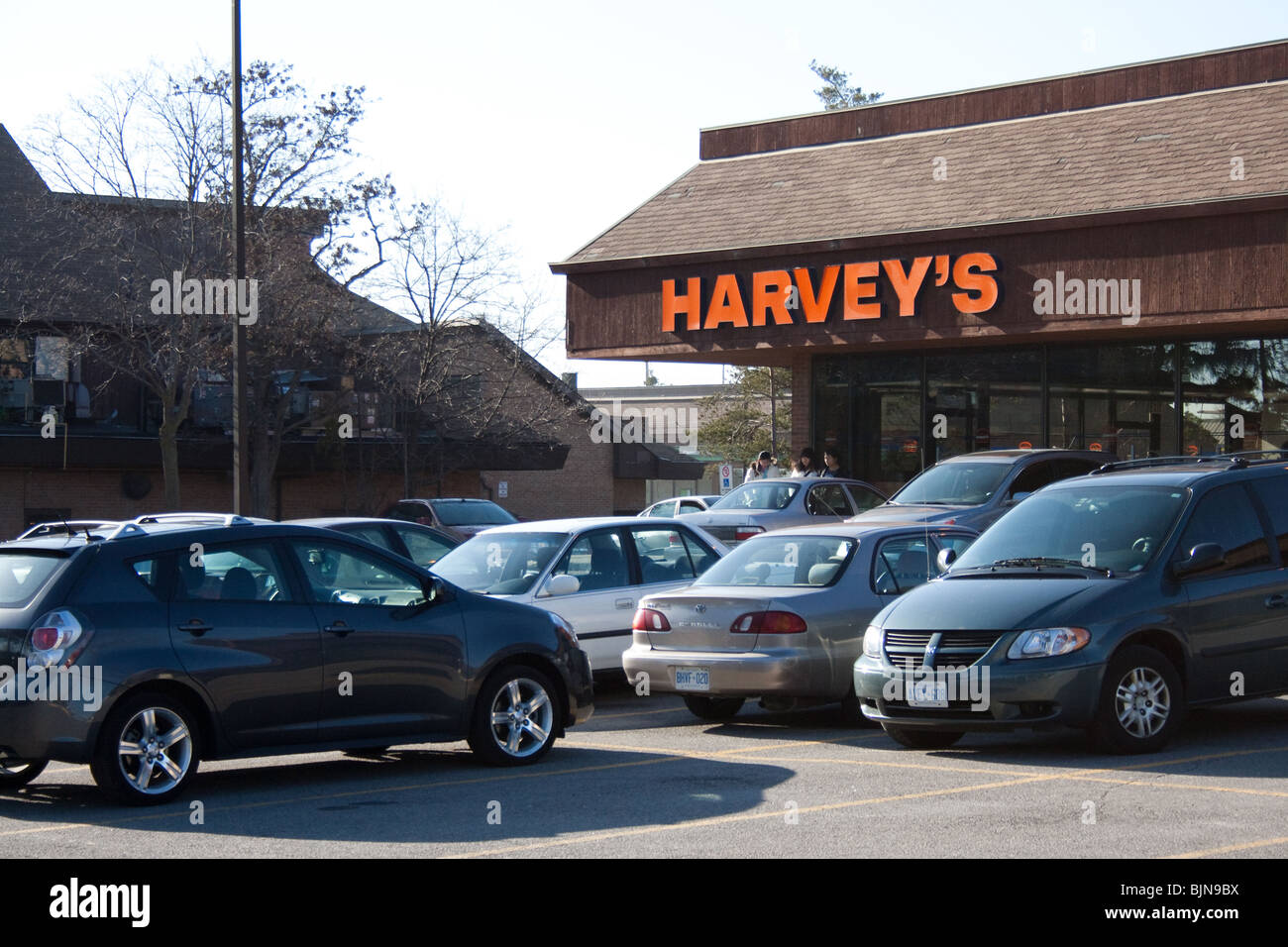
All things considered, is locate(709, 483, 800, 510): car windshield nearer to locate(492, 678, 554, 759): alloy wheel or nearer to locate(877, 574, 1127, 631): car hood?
locate(877, 574, 1127, 631): car hood

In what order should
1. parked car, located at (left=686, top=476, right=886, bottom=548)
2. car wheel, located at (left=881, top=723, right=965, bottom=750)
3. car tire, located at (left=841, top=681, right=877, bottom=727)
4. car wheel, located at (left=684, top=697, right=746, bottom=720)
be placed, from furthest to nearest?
parked car, located at (left=686, top=476, right=886, bottom=548), car wheel, located at (left=684, top=697, right=746, bottom=720), car tire, located at (left=841, top=681, right=877, bottom=727), car wheel, located at (left=881, top=723, right=965, bottom=750)

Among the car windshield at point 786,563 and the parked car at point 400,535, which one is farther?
the parked car at point 400,535

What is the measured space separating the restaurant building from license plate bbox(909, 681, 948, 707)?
499 inches

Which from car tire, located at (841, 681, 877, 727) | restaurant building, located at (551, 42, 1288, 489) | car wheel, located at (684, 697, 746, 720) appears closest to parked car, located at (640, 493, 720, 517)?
restaurant building, located at (551, 42, 1288, 489)

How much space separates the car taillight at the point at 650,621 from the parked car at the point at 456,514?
53.8 feet

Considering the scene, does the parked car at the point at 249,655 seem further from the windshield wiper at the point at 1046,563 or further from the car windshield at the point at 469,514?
the car windshield at the point at 469,514

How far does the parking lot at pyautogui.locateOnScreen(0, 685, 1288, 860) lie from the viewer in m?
7.54

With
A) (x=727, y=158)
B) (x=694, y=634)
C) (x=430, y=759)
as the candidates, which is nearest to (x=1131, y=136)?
(x=727, y=158)

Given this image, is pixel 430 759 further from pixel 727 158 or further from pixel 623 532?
pixel 727 158

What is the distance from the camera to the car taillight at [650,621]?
12188 mm

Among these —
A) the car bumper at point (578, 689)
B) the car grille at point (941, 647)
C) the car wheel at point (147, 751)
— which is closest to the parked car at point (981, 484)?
the car grille at point (941, 647)

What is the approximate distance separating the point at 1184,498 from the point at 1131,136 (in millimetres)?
14126

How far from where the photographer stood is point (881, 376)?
2638 cm

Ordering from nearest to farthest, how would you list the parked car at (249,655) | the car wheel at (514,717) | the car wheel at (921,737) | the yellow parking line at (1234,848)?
the yellow parking line at (1234,848) < the parked car at (249,655) < the car wheel at (514,717) < the car wheel at (921,737)
